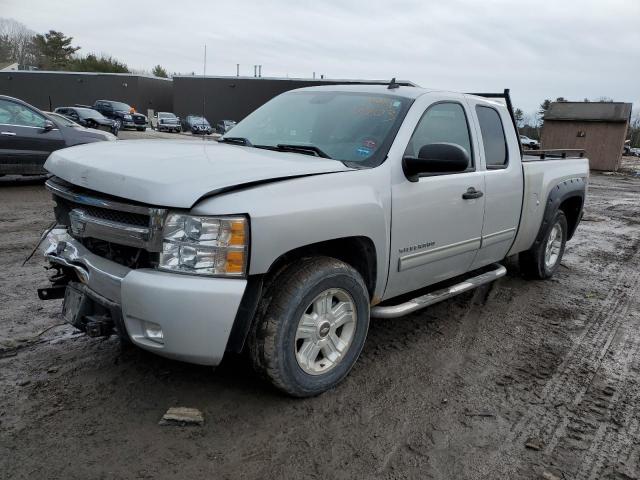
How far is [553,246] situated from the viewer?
6.12 metres

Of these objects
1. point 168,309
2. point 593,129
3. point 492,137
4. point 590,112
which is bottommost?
point 168,309

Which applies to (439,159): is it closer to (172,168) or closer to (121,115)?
(172,168)

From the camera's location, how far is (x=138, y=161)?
295cm

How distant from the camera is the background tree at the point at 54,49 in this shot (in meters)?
75.6

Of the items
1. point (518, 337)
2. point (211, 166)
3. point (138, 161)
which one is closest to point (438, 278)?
point (518, 337)

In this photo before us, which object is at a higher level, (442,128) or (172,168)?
(442,128)

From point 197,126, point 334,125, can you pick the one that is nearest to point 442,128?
point 334,125

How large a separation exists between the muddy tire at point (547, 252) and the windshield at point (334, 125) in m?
2.63

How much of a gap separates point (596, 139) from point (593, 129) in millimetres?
536

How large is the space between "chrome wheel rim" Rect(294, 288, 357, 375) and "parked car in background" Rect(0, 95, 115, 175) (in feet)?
28.7

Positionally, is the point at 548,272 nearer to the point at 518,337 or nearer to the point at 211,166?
the point at 518,337

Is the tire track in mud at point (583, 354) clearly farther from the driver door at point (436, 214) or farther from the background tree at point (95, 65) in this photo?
the background tree at point (95, 65)

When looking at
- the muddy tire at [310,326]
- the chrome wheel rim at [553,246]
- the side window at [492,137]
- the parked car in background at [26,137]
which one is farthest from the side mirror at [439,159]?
the parked car in background at [26,137]

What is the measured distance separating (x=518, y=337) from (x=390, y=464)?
7.10 feet
